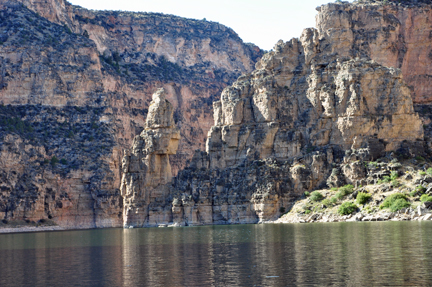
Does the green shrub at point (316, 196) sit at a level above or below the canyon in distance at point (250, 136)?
below

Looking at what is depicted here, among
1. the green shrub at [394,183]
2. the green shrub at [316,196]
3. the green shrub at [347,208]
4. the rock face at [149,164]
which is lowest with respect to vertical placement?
the green shrub at [347,208]

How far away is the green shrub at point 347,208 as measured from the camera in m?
110

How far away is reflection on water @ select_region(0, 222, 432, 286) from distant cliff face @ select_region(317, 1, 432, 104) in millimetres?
78530

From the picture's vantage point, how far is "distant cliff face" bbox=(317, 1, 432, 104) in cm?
14562

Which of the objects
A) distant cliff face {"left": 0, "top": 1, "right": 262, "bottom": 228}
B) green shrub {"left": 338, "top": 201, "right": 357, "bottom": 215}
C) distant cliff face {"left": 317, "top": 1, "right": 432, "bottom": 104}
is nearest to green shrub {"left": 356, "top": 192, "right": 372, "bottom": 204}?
green shrub {"left": 338, "top": 201, "right": 357, "bottom": 215}

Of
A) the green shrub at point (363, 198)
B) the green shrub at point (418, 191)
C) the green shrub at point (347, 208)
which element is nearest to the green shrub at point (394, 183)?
the green shrub at point (363, 198)

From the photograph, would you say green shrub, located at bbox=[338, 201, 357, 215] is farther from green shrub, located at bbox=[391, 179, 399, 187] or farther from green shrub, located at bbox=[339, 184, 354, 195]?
green shrub, located at bbox=[339, 184, 354, 195]

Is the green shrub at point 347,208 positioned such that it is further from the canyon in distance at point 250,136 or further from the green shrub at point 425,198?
the green shrub at point 425,198

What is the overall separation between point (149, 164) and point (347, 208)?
54032mm

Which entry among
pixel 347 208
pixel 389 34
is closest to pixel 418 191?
pixel 347 208

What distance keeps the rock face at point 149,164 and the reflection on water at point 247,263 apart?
74664mm

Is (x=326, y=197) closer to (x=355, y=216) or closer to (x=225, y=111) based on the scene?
(x=355, y=216)

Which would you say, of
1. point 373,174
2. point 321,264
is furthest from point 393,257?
point 373,174

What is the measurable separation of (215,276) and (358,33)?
109632 millimetres
